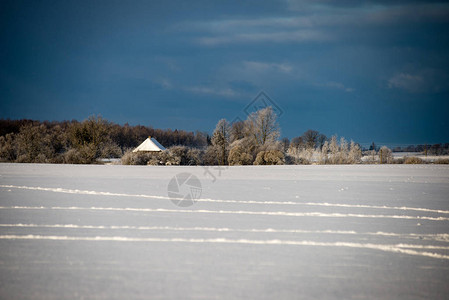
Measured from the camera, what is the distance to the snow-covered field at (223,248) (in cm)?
219

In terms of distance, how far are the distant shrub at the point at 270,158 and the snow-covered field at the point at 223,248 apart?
1143 cm

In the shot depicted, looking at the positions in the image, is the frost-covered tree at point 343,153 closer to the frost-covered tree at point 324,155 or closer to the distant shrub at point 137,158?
the frost-covered tree at point 324,155

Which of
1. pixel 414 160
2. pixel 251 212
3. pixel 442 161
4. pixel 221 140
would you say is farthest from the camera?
pixel 221 140

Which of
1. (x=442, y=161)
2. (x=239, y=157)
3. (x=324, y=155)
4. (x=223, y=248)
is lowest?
(x=223, y=248)

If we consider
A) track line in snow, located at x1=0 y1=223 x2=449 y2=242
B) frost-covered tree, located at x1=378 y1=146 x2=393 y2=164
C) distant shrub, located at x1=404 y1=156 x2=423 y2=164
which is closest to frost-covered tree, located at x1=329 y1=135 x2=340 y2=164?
frost-covered tree, located at x1=378 y1=146 x2=393 y2=164

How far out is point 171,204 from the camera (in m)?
5.02

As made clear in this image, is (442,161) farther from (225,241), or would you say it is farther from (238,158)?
(225,241)

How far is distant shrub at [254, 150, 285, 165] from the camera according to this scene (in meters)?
16.9

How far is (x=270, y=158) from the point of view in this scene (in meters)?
17.0

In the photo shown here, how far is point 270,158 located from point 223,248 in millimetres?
14249

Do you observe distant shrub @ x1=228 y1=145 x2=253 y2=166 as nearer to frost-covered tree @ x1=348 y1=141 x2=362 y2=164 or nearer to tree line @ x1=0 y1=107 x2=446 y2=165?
tree line @ x1=0 y1=107 x2=446 y2=165

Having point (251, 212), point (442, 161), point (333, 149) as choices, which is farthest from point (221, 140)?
point (251, 212)

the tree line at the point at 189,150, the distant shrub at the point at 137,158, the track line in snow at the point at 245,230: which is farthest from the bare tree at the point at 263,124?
the track line in snow at the point at 245,230

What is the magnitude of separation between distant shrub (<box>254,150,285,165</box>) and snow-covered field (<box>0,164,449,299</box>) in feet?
37.5
